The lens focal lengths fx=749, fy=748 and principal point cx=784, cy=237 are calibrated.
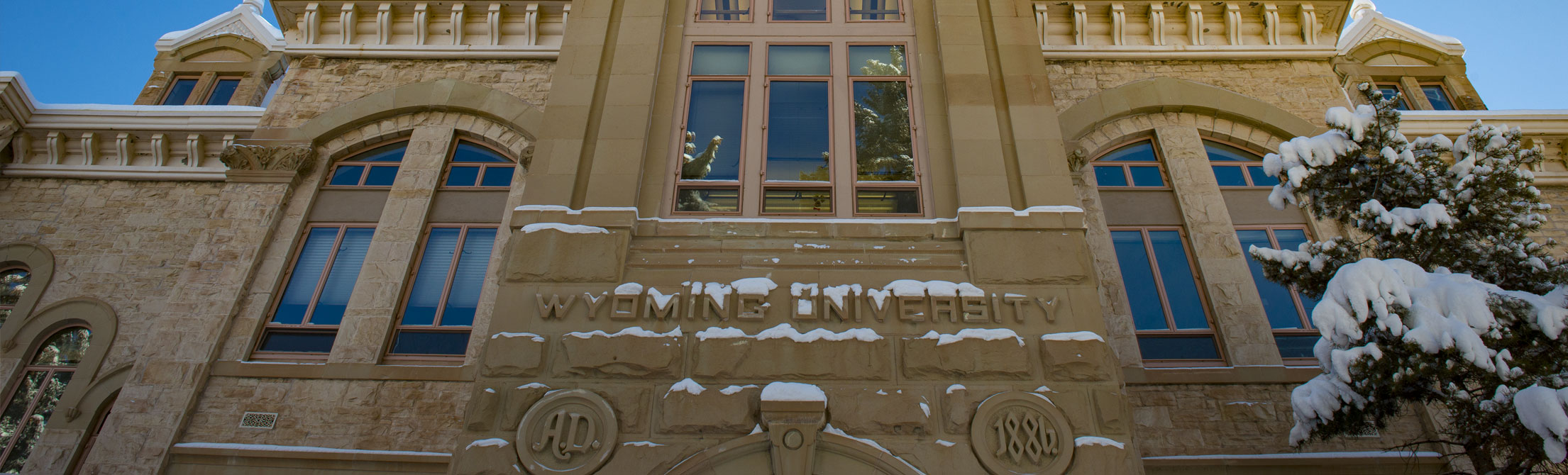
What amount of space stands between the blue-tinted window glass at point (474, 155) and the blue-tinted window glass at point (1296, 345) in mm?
11554

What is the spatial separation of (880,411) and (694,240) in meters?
2.54

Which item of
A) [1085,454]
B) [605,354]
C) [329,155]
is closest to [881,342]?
[1085,454]

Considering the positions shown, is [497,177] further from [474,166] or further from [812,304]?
[812,304]

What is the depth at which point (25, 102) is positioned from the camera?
12.9m

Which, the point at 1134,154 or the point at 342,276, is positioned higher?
the point at 1134,154

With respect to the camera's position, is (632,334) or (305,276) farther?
(305,276)

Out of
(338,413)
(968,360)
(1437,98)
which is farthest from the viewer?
(1437,98)

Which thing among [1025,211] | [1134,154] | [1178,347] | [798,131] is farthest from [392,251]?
[1134,154]

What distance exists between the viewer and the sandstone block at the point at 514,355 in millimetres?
6648

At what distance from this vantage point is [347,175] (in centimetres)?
1209

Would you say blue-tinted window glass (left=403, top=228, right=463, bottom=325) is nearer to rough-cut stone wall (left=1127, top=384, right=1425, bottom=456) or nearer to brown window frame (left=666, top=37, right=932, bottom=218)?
brown window frame (left=666, top=37, right=932, bottom=218)

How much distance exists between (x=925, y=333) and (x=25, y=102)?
15874 mm

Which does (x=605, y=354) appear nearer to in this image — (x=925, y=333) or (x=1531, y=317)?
(x=925, y=333)

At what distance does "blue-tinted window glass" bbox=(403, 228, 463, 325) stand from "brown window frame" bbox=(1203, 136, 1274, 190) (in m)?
11.6
